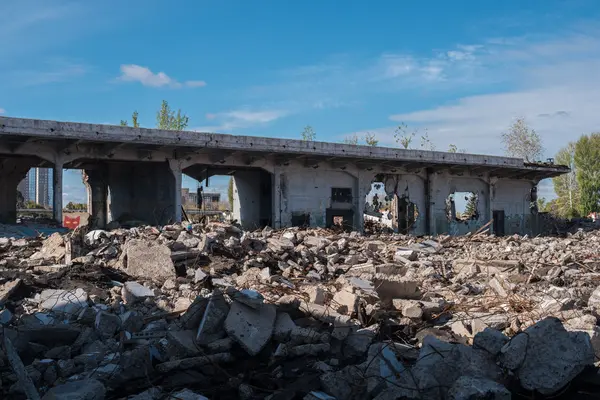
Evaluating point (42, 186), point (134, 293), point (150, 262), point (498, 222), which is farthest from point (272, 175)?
point (42, 186)

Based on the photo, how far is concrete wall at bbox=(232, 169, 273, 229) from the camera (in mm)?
23219

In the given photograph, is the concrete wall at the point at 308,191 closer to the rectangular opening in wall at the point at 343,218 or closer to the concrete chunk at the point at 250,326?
the rectangular opening in wall at the point at 343,218

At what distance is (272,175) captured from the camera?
851 inches

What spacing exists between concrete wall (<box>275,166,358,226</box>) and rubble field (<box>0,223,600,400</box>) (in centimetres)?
992

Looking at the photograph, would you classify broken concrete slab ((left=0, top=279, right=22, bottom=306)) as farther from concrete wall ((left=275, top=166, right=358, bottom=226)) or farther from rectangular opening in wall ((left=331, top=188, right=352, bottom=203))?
rectangular opening in wall ((left=331, top=188, right=352, bottom=203))

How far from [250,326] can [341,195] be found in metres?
17.7

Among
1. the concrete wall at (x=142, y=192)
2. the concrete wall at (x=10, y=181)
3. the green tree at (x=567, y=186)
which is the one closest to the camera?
the concrete wall at (x=142, y=192)

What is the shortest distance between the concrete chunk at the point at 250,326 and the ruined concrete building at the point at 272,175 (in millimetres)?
12739

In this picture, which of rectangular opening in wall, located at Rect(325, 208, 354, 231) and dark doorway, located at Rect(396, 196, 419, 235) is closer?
rectangular opening in wall, located at Rect(325, 208, 354, 231)


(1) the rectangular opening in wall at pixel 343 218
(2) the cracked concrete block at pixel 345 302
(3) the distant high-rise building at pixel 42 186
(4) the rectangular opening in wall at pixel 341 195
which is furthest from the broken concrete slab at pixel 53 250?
(3) the distant high-rise building at pixel 42 186

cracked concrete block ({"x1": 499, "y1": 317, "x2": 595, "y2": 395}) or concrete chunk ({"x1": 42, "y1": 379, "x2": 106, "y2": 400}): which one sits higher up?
cracked concrete block ({"x1": 499, "y1": 317, "x2": 595, "y2": 395})

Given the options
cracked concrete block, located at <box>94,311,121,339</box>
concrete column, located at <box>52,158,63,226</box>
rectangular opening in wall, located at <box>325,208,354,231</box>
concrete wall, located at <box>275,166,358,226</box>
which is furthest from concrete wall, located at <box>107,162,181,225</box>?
cracked concrete block, located at <box>94,311,121,339</box>

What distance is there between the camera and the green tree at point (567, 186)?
5247 centimetres

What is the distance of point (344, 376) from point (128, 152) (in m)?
15.7
